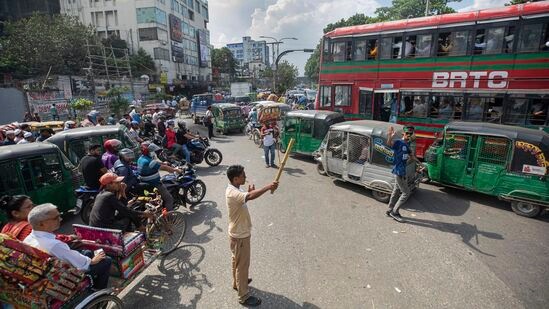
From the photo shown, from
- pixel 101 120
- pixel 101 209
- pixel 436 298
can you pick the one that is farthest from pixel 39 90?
pixel 436 298

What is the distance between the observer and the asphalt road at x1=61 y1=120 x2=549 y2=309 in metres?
3.99

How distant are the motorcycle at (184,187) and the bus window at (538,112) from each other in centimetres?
999

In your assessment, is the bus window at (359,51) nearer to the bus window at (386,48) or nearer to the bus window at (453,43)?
the bus window at (386,48)

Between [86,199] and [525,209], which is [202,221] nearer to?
[86,199]

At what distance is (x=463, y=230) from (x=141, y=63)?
44577 millimetres

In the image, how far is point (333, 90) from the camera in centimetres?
1320

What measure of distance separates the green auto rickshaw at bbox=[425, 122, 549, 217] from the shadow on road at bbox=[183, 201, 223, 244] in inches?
236

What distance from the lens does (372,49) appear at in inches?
460

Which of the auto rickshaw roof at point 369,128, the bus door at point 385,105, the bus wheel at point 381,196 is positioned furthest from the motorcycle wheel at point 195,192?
the bus door at point 385,105

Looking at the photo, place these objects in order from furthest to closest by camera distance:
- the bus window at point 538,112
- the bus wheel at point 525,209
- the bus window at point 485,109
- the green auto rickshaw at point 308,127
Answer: the green auto rickshaw at point 308,127
the bus window at point 485,109
the bus window at point 538,112
the bus wheel at point 525,209

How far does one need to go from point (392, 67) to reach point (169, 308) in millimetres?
10940

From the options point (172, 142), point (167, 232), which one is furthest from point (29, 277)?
point (172, 142)

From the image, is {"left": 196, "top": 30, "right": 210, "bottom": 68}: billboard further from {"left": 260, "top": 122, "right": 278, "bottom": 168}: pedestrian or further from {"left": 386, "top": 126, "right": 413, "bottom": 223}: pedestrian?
{"left": 386, "top": 126, "right": 413, "bottom": 223}: pedestrian

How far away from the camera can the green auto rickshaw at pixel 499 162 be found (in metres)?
6.29
